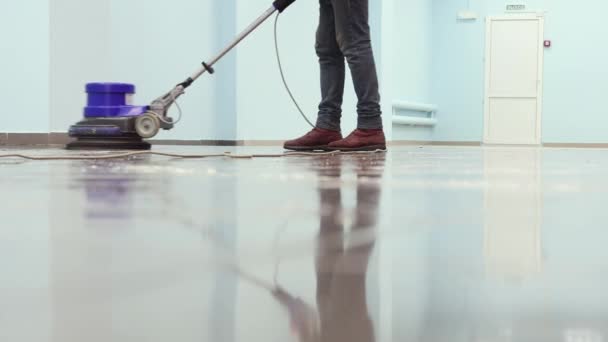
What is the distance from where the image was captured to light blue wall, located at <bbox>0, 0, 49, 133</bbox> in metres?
4.20

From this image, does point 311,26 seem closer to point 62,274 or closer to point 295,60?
point 295,60

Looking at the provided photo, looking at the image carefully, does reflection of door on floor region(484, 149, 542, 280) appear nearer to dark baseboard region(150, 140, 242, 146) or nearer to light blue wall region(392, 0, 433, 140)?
dark baseboard region(150, 140, 242, 146)

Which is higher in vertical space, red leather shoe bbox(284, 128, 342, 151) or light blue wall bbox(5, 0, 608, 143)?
light blue wall bbox(5, 0, 608, 143)

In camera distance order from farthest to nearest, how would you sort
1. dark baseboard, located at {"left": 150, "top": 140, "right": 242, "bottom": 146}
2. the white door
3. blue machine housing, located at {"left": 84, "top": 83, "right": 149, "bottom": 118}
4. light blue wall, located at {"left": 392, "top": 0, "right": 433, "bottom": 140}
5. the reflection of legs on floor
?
the white door < light blue wall, located at {"left": 392, "top": 0, "right": 433, "bottom": 140} < dark baseboard, located at {"left": 150, "top": 140, "right": 242, "bottom": 146} < blue machine housing, located at {"left": 84, "top": 83, "right": 149, "bottom": 118} < the reflection of legs on floor

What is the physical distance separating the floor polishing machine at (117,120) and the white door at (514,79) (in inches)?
262

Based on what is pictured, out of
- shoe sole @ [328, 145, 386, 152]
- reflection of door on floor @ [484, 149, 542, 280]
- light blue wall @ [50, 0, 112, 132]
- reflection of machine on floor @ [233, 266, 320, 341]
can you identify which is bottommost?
reflection of door on floor @ [484, 149, 542, 280]

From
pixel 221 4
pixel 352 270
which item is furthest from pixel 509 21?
→ pixel 352 270

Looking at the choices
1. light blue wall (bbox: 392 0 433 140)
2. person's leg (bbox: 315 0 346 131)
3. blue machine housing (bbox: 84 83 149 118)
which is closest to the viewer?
person's leg (bbox: 315 0 346 131)

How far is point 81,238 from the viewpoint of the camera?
52 cm

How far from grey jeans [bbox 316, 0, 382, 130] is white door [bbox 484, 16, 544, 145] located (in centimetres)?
695

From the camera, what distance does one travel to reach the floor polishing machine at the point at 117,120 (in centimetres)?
333

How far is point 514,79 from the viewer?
9.50 m

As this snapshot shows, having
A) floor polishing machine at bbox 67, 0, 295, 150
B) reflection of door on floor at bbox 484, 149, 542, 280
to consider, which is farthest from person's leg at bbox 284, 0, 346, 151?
reflection of door on floor at bbox 484, 149, 542, 280

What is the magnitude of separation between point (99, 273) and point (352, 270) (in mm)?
121
